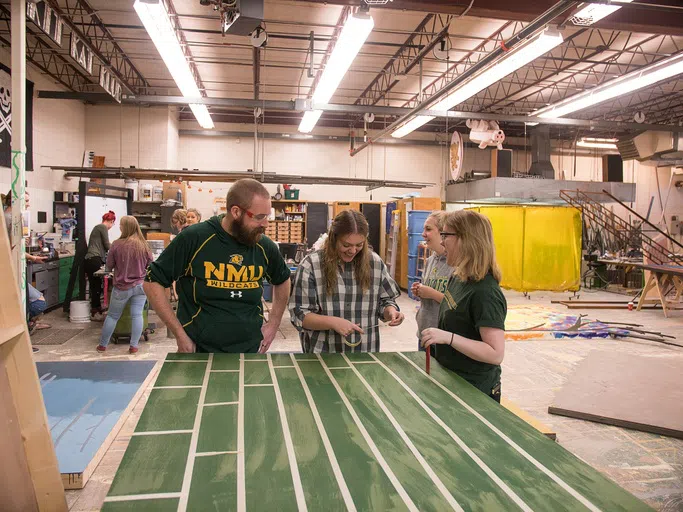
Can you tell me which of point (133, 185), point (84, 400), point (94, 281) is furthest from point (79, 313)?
point (133, 185)

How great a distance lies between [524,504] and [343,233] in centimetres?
159

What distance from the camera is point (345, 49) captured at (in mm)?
6457

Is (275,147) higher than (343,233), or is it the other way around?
(275,147)

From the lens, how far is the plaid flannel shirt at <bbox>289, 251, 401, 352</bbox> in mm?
2641

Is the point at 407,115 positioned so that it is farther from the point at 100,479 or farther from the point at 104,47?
the point at 100,479

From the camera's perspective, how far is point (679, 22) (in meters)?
6.47

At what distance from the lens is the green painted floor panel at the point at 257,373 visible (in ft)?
6.69

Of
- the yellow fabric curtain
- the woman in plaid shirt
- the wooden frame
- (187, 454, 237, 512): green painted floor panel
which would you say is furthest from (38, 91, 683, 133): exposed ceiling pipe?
(187, 454, 237, 512): green painted floor panel

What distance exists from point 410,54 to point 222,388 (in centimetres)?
894

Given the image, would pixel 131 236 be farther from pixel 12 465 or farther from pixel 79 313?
pixel 12 465

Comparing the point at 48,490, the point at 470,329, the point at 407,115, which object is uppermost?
the point at 407,115

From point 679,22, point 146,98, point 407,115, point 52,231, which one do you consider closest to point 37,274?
point 52,231

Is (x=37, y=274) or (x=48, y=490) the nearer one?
(x=48, y=490)

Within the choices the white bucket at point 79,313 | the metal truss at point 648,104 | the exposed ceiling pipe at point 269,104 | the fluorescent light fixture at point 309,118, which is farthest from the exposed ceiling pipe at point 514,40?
the white bucket at point 79,313
